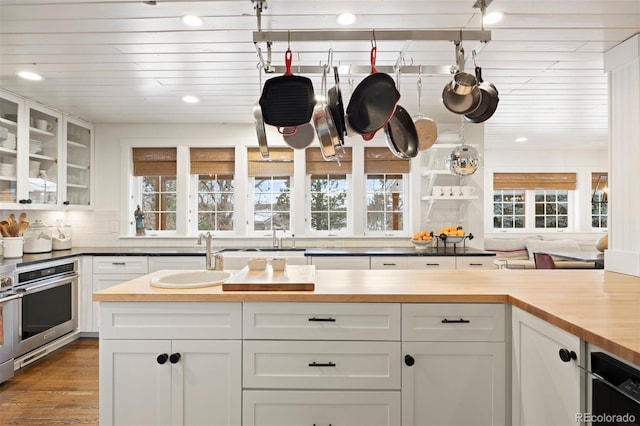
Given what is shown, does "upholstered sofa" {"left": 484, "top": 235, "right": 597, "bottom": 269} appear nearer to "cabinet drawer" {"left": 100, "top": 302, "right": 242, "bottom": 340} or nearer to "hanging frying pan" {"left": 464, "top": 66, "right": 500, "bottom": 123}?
"hanging frying pan" {"left": 464, "top": 66, "right": 500, "bottom": 123}

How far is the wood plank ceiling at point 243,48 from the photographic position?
2082 millimetres

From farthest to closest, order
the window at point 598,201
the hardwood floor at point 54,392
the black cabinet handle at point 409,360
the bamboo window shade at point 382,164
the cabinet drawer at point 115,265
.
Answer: the window at point 598,201 < the bamboo window shade at point 382,164 < the cabinet drawer at point 115,265 < the hardwood floor at point 54,392 < the black cabinet handle at point 409,360

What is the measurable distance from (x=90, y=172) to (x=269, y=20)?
3.44 meters

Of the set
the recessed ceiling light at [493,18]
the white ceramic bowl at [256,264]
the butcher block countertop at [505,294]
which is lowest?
the butcher block countertop at [505,294]

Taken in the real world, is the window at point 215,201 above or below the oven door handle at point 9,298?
above

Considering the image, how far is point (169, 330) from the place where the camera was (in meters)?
1.84

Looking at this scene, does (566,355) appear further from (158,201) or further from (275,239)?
(158,201)

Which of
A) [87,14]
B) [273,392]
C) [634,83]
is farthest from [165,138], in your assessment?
[634,83]

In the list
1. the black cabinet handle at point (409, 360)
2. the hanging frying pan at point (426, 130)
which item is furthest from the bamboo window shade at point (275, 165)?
the black cabinet handle at point (409, 360)

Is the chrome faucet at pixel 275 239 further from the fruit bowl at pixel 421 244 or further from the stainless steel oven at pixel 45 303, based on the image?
the stainless steel oven at pixel 45 303

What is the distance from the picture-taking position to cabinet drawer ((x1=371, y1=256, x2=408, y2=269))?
3877 millimetres

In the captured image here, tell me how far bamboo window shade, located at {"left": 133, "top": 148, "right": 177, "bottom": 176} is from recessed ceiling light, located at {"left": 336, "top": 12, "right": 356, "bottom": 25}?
10.4 ft

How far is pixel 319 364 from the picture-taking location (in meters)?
1.83

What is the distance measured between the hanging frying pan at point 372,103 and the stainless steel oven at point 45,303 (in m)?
3.04
